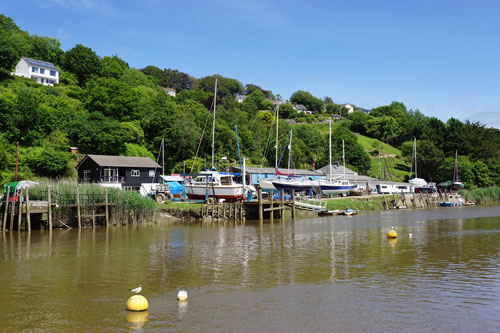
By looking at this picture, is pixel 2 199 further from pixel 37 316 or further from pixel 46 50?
pixel 46 50

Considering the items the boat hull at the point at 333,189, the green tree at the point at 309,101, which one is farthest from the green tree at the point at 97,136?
the green tree at the point at 309,101

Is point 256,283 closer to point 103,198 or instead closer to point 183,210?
point 103,198

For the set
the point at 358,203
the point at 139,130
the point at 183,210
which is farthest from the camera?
the point at 139,130

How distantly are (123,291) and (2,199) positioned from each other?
28.1 m

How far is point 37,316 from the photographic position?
1436 centimetres

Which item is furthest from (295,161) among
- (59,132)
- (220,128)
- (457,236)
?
(457,236)

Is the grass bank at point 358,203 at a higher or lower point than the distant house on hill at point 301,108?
lower

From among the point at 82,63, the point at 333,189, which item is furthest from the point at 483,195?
the point at 82,63

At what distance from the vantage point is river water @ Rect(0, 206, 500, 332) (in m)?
13.7

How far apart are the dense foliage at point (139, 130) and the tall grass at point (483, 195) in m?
8.02

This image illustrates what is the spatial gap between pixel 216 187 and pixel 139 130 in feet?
104

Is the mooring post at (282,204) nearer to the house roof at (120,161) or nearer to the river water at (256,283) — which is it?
the river water at (256,283)

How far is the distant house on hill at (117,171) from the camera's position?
60031 mm

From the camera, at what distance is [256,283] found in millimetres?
18672
